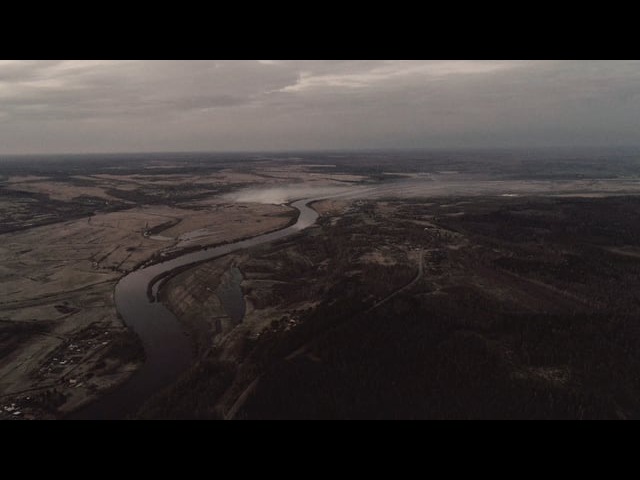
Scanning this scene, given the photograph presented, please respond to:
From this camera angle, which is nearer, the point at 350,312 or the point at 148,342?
the point at 148,342

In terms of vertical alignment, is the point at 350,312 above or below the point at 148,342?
above

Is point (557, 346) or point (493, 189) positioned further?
point (493, 189)

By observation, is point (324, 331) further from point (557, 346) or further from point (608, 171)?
point (608, 171)

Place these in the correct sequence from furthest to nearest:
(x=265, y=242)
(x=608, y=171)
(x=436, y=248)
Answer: (x=608, y=171) < (x=265, y=242) < (x=436, y=248)

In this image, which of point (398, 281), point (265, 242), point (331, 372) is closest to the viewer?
point (331, 372)

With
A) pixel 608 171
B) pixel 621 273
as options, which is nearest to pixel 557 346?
pixel 621 273
